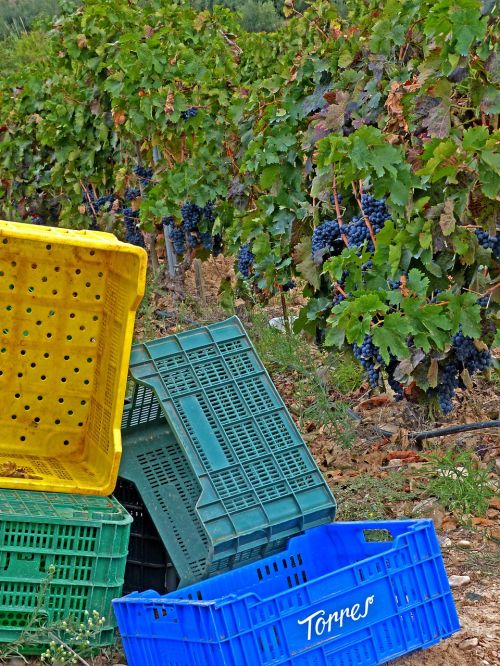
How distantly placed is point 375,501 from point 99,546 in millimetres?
1362

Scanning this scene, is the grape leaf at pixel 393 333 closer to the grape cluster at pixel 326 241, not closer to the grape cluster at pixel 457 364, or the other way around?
the grape cluster at pixel 457 364

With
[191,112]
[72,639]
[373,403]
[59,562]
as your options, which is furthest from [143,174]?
[72,639]

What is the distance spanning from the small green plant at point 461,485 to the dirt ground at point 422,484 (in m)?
0.04

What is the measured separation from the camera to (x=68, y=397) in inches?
A: 154

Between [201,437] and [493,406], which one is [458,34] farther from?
[493,406]

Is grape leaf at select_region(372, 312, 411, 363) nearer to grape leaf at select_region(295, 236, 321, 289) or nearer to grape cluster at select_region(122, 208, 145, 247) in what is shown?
grape leaf at select_region(295, 236, 321, 289)

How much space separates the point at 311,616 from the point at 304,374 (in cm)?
272

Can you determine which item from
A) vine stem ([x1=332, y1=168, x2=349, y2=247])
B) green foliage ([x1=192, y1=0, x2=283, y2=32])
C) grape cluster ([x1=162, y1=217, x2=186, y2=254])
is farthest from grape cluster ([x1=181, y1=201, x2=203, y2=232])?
green foliage ([x1=192, y1=0, x2=283, y2=32])

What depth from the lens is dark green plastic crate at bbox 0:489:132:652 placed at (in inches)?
116

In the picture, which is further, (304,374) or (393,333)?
(304,374)

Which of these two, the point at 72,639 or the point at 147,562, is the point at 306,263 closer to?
the point at 147,562

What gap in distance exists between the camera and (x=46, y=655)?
2863 millimetres

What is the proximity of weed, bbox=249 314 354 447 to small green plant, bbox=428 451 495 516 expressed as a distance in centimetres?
52

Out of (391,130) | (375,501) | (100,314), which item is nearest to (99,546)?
(100,314)
